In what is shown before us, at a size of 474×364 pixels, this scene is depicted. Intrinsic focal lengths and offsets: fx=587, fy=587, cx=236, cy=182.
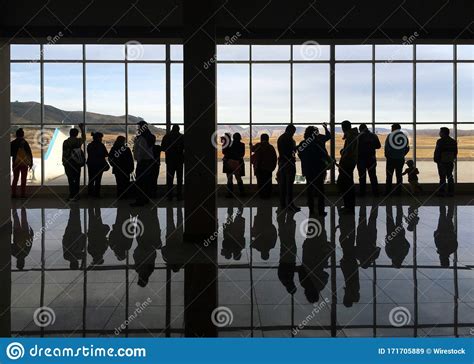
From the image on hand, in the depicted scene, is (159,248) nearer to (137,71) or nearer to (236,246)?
(236,246)

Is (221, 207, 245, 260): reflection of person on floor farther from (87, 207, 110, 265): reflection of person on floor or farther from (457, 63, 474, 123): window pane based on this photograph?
(457, 63, 474, 123): window pane

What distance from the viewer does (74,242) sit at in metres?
8.87

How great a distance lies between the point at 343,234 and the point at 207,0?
4.13 metres

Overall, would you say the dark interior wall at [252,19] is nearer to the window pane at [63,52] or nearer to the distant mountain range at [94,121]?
the distant mountain range at [94,121]

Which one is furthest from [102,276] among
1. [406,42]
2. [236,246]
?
[406,42]

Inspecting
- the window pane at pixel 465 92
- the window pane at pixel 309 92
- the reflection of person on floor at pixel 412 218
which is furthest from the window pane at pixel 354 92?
the reflection of person on floor at pixel 412 218

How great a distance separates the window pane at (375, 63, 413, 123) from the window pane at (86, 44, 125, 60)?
8361 millimetres

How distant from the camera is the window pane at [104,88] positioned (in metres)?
18.6

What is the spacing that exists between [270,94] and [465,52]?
6.59 metres

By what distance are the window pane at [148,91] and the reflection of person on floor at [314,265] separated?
32.3 feet

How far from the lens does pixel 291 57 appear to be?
761 inches

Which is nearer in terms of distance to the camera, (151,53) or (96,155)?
(96,155)

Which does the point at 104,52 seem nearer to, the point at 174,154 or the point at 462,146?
the point at 174,154

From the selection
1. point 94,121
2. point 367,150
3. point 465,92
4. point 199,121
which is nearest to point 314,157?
point 199,121
